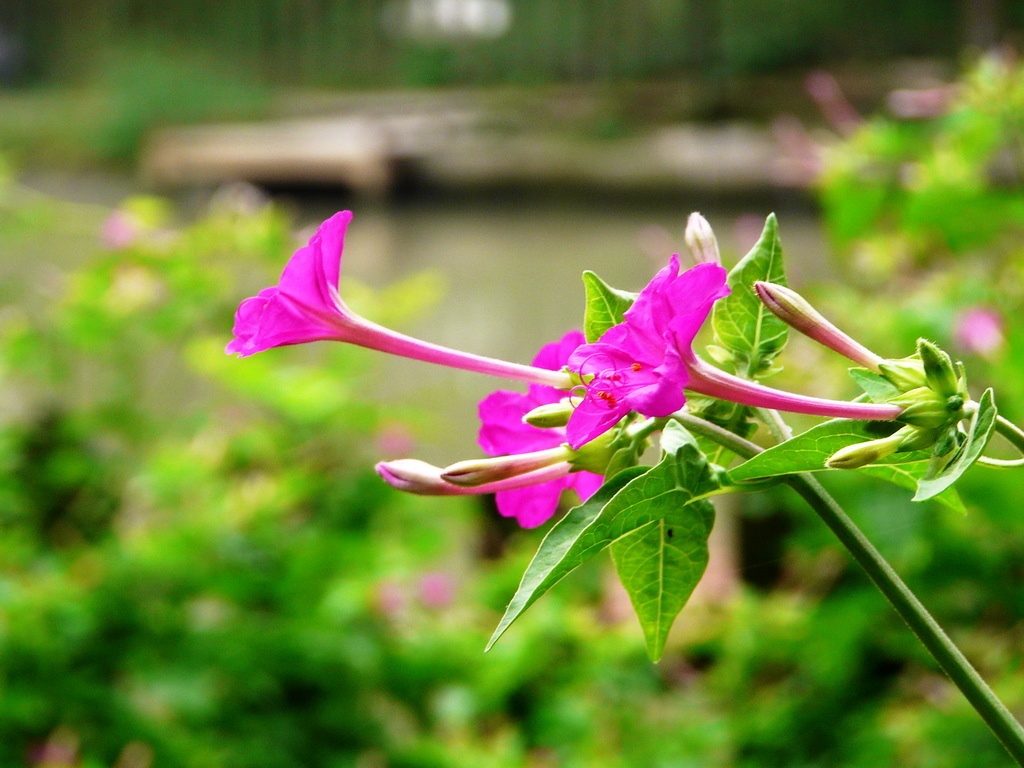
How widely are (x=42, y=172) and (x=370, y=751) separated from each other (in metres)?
4.15

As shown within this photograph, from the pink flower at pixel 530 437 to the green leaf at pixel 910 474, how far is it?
0.26ft

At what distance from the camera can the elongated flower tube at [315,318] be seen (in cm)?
29

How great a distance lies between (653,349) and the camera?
0.25m

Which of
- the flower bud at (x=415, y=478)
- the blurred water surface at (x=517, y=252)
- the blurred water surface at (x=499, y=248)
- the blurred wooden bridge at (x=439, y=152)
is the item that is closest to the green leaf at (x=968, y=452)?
the flower bud at (x=415, y=478)

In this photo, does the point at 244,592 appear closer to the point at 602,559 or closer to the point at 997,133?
the point at 602,559

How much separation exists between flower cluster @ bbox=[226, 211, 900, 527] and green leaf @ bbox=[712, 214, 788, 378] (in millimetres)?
15

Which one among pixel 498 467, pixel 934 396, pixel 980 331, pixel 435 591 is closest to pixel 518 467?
pixel 498 467

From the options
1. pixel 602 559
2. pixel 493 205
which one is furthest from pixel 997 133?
pixel 493 205

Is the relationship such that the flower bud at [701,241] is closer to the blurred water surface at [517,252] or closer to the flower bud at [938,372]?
the flower bud at [938,372]

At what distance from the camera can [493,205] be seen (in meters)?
4.41

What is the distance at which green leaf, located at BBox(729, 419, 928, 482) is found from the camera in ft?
0.81

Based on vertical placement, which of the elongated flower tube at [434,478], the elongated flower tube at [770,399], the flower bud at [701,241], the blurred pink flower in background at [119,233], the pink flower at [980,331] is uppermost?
the flower bud at [701,241]

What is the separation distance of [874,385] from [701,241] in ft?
0.20

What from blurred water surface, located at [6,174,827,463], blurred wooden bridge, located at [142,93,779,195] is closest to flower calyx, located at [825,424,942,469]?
blurred water surface, located at [6,174,827,463]
